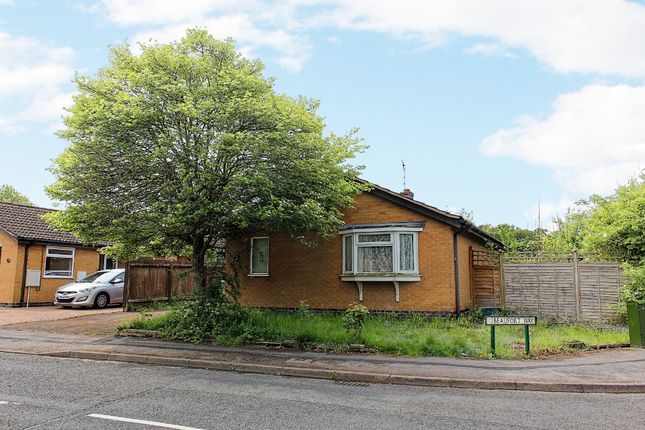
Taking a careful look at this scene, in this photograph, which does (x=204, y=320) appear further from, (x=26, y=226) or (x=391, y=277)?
(x=26, y=226)

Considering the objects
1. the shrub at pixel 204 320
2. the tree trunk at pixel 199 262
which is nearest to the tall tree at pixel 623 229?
the shrub at pixel 204 320

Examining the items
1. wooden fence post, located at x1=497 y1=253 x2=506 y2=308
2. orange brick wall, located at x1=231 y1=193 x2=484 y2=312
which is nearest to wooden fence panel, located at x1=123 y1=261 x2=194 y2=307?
orange brick wall, located at x1=231 y1=193 x2=484 y2=312

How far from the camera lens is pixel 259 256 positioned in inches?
662

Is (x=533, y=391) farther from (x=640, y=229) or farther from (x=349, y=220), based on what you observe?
(x=640, y=229)

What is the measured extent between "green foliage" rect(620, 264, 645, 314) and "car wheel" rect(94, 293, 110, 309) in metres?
19.2

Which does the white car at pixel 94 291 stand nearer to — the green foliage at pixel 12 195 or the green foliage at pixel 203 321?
the green foliage at pixel 203 321

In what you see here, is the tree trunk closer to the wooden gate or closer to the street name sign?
the street name sign

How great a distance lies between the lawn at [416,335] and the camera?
10109mm

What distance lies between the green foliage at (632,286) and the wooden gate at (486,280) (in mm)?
3456

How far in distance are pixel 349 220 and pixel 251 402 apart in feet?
30.8

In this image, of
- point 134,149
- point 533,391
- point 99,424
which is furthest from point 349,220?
point 99,424

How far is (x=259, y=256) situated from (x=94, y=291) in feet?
26.1

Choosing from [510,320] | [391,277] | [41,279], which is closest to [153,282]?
[41,279]

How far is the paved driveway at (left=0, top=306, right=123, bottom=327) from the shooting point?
1577cm
